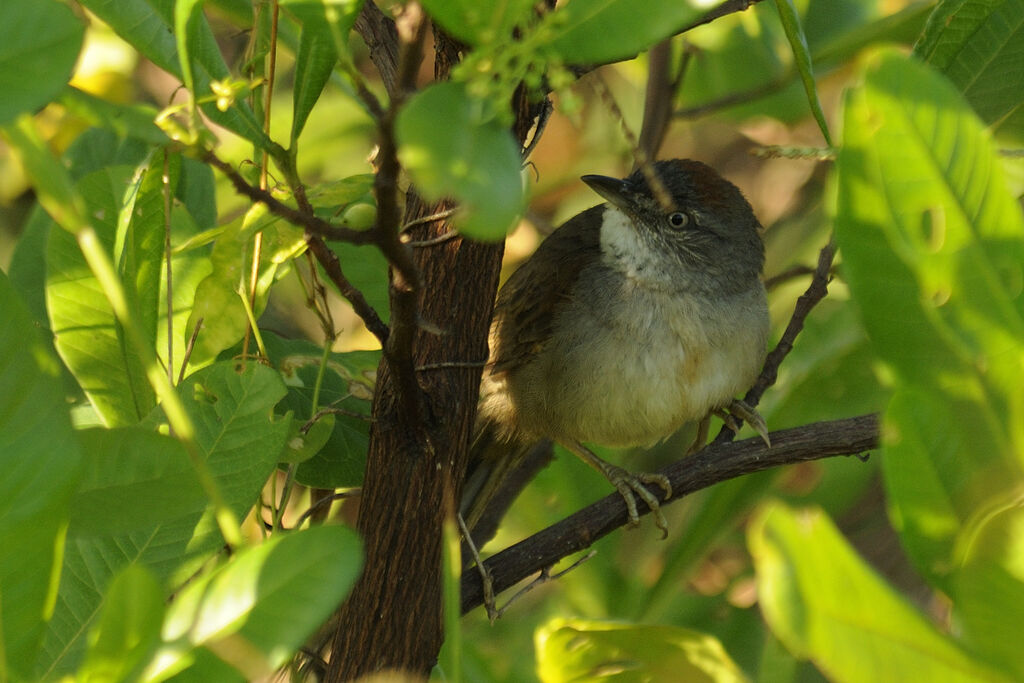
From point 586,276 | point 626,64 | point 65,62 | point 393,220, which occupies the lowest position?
point 586,276

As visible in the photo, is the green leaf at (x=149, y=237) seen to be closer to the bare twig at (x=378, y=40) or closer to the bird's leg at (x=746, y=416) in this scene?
the bare twig at (x=378, y=40)

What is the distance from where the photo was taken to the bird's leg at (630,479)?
8.45ft

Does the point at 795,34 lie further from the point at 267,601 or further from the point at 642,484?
the point at 642,484

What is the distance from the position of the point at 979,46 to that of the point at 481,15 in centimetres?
118

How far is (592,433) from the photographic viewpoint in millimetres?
3232

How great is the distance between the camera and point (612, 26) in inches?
42.3

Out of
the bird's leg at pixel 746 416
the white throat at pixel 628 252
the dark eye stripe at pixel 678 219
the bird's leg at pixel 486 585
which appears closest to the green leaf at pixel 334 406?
the bird's leg at pixel 486 585

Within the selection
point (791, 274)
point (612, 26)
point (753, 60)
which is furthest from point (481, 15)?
point (753, 60)

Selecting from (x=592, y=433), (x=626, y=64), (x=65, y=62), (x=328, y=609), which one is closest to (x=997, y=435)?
(x=328, y=609)

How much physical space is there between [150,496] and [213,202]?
123 centimetres

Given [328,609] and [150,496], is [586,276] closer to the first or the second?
[150,496]

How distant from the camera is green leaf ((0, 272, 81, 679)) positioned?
111 centimetres

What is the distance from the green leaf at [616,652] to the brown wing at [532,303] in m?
1.72

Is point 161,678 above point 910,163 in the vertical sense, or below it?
below
